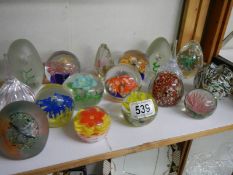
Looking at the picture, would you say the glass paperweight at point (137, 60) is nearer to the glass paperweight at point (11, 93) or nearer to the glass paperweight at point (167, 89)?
the glass paperweight at point (167, 89)

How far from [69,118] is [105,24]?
0.37m

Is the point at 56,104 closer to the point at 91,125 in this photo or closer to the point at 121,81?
the point at 91,125

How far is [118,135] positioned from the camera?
2.17 feet

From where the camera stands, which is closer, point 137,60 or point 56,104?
point 56,104

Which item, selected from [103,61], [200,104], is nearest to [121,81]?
[103,61]

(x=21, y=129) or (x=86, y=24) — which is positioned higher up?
(x=86, y=24)

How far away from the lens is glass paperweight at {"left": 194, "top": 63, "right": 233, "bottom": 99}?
79 cm

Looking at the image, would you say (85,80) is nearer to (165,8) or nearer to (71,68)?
(71,68)

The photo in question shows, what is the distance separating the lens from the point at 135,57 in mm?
840

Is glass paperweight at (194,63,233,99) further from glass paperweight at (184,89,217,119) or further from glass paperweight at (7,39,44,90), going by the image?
glass paperweight at (7,39,44,90)

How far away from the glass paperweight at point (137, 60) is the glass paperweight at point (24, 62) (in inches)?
10.7

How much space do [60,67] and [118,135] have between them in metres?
0.28

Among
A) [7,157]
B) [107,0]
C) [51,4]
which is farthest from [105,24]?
[7,157]

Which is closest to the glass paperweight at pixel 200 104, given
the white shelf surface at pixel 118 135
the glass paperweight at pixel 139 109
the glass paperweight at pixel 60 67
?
the white shelf surface at pixel 118 135
